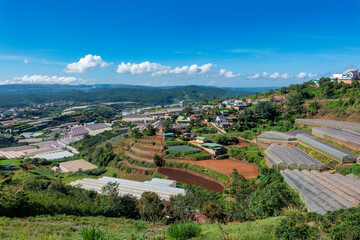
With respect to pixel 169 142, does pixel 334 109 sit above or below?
above

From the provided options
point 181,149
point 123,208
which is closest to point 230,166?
point 181,149

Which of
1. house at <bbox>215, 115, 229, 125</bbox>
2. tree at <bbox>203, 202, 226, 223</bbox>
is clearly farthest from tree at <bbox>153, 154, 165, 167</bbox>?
house at <bbox>215, 115, 229, 125</bbox>

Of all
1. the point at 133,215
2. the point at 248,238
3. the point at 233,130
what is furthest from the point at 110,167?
the point at 248,238

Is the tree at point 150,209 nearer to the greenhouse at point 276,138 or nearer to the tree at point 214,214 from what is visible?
the tree at point 214,214

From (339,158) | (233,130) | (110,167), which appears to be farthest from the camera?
(233,130)

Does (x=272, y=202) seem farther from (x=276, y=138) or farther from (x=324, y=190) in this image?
(x=276, y=138)

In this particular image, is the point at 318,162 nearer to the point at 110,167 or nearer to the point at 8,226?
the point at 8,226

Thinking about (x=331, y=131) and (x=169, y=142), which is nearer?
(x=331, y=131)
